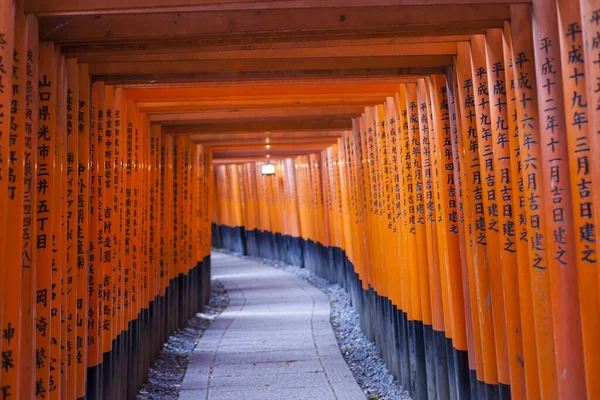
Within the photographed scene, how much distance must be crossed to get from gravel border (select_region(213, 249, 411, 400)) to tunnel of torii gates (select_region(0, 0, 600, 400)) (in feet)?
0.72

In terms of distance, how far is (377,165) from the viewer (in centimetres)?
748

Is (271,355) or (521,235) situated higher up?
(521,235)

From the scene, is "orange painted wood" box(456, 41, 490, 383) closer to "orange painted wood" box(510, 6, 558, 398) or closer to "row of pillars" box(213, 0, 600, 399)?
"row of pillars" box(213, 0, 600, 399)

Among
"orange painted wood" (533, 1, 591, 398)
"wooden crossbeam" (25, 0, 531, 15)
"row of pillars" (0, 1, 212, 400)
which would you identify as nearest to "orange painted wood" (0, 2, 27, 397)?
"row of pillars" (0, 1, 212, 400)

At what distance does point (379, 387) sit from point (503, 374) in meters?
3.20

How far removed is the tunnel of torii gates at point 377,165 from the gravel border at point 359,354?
0.72 ft

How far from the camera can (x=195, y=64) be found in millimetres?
4820

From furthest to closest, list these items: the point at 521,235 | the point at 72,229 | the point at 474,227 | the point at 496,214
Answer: the point at 72,229 → the point at 474,227 → the point at 496,214 → the point at 521,235

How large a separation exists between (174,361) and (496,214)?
549cm

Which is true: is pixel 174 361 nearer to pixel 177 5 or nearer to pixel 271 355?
pixel 271 355

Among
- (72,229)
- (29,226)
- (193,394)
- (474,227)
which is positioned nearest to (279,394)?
(193,394)

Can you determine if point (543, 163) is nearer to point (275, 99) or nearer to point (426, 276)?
point (426, 276)

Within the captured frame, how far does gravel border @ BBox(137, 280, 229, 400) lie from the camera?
6.87 m

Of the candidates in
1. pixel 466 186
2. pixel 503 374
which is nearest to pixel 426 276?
pixel 466 186
